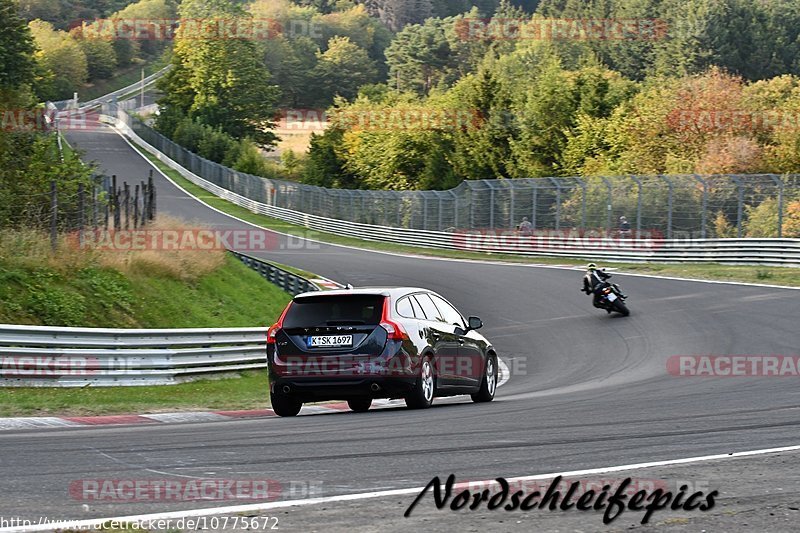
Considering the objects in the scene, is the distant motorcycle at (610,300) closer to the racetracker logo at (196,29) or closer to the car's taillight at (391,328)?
the car's taillight at (391,328)

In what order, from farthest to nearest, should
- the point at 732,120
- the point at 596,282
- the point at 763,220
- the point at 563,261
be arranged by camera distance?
the point at 732,120 < the point at 563,261 < the point at 763,220 < the point at 596,282

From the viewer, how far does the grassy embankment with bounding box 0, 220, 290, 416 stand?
48.3 ft

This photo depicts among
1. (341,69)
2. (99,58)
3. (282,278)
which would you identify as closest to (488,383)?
(282,278)

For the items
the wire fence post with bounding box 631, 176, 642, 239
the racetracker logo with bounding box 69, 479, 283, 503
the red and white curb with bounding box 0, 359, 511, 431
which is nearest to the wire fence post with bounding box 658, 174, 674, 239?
the wire fence post with bounding box 631, 176, 642, 239

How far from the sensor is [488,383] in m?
14.9

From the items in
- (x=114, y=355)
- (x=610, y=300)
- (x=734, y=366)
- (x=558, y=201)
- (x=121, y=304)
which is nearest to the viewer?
(x=114, y=355)

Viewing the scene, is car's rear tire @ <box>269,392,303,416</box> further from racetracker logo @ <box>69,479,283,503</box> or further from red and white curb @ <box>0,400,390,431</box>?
racetracker logo @ <box>69,479,283,503</box>

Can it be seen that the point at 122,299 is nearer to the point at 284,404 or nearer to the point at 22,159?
the point at 284,404

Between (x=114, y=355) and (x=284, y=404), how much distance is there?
173 inches

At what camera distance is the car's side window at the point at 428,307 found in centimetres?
1377

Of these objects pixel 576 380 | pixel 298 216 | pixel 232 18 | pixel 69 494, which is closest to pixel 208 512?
pixel 69 494

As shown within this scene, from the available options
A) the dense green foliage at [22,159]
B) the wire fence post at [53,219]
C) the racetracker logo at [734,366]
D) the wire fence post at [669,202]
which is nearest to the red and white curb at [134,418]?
the racetracker logo at [734,366]

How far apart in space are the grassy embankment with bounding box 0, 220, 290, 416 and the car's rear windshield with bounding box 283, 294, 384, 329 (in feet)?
7.81

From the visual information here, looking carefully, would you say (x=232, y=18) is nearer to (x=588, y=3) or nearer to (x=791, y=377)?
(x=588, y=3)
